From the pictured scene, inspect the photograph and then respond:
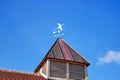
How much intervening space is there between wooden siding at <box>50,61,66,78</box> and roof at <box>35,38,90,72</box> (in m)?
0.48

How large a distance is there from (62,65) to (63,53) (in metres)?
1.36

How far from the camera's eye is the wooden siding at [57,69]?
61.6ft

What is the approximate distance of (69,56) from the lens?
66.8 ft

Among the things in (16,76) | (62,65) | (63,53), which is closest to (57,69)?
(62,65)

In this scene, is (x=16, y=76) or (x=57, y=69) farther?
(x=57, y=69)

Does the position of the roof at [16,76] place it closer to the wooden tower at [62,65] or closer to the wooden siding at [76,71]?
the wooden tower at [62,65]

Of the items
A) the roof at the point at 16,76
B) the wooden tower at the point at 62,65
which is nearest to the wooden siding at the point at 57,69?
the wooden tower at the point at 62,65

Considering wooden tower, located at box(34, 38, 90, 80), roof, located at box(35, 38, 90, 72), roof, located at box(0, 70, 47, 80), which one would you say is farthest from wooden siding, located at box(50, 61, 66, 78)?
roof, located at box(0, 70, 47, 80)

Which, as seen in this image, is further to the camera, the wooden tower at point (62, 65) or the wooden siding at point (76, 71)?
the wooden siding at point (76, 71)

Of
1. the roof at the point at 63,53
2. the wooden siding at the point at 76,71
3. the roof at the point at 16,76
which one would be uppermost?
A: the roof at the point at 63,53

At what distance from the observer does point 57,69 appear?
19031 millimetres

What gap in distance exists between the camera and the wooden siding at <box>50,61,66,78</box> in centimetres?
1877

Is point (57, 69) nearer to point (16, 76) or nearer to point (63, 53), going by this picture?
point (63, 53)

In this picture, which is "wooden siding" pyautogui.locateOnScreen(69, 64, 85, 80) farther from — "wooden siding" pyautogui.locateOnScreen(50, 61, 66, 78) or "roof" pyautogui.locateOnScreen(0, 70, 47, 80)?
"roof" pyautogui.locateOnScreen(0, 70, 47, 80)
